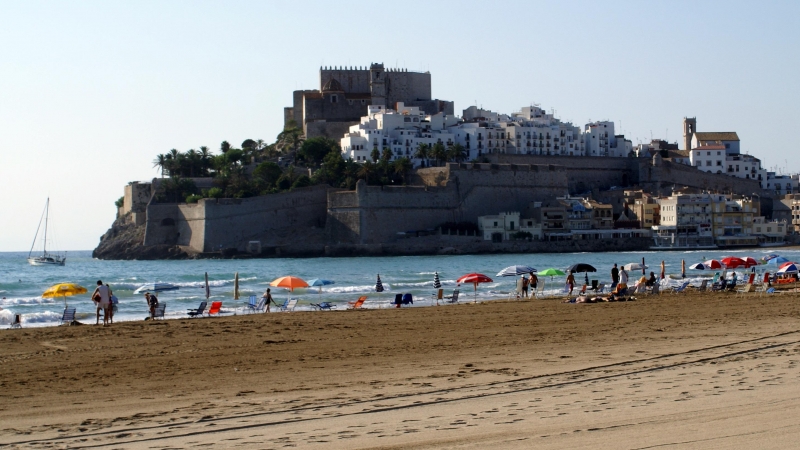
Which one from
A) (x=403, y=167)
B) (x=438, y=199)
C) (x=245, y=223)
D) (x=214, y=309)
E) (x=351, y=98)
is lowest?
(x=214, y=309)

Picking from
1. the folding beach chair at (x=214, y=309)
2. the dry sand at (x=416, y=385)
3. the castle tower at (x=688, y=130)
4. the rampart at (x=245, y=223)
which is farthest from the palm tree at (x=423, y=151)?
the dry sand at (x=416, y=385)

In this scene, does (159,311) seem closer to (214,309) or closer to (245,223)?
(214,309)

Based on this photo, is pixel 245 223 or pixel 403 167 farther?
pixel 403 167

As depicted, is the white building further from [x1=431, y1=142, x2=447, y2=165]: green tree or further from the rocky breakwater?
the rocky breakwater

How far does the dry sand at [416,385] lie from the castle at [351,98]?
5685 centimetres

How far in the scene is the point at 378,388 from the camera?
8633 mm

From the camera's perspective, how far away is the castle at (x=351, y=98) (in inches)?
2800

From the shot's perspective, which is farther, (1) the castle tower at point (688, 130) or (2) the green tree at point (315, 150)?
(1) the castle tower at point (688, 130)

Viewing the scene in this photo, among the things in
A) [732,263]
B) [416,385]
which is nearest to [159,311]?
[416,385]

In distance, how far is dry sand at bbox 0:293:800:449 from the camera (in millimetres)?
6629

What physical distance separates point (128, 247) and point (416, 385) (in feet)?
187

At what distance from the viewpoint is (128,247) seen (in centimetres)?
6303

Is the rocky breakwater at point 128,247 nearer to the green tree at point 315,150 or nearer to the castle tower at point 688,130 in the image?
the green tree at point 315,150

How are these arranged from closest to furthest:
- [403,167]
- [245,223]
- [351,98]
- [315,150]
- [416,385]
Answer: [416,385], [245,223], [403,167], [315,150], [351,98]
